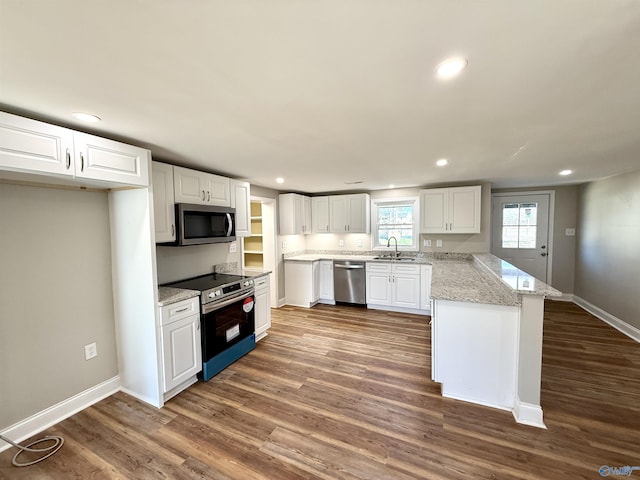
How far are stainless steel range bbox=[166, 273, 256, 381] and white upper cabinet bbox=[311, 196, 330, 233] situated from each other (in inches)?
92.7

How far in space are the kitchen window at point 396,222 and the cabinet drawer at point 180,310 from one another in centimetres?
350

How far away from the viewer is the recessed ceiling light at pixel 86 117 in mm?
1597

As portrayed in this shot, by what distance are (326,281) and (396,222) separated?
68.4 inches

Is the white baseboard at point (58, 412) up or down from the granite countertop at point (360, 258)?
down

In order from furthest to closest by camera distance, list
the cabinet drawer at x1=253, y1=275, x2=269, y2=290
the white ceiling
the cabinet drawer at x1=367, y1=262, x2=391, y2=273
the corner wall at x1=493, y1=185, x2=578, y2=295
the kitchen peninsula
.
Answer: the corner wall at x1=493, y1=185, x2=578, y2=295 → the cabinet drawer at x1=367, y1=262, x2=391, y2=273 → the cabinet drawer at x1=253, y1=275, x2=269, y2=290 → the kitchen peninsula → the white ceiling

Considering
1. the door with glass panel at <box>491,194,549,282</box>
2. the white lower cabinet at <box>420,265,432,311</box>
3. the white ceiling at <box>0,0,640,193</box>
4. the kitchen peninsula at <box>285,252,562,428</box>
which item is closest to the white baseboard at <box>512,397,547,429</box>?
the kitchen peninsula at <box>285,252,562,428</box>

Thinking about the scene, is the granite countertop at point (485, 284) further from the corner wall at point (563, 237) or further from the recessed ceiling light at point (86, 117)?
the recessed ceiling light at point (86, 117)

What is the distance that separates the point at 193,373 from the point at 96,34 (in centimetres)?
255

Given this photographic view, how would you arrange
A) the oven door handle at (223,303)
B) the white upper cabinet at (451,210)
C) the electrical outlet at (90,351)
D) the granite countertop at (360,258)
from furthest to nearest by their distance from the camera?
1. the granite countertop at (360,258)
2. the white upper cabinet at (451,210)
3. the oven door handle at (223,303)
4. the electrical outlet at (90,351)

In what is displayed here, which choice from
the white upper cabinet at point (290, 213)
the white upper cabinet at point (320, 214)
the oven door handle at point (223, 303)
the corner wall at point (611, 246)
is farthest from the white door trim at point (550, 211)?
the oven door handle at point (223, 303)

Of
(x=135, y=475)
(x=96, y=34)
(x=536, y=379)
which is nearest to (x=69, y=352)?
(x=135, y=475)

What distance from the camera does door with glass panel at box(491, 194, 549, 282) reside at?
4848 mm

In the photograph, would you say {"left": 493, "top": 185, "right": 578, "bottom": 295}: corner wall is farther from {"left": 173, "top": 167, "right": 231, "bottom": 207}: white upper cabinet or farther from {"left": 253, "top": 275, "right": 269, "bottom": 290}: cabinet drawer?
{"left": 173, "top": 167, "right": 231, "bottom": 207}: white upper cabinet

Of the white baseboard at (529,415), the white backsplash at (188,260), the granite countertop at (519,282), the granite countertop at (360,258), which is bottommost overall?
the white baseboard at (529,415)
